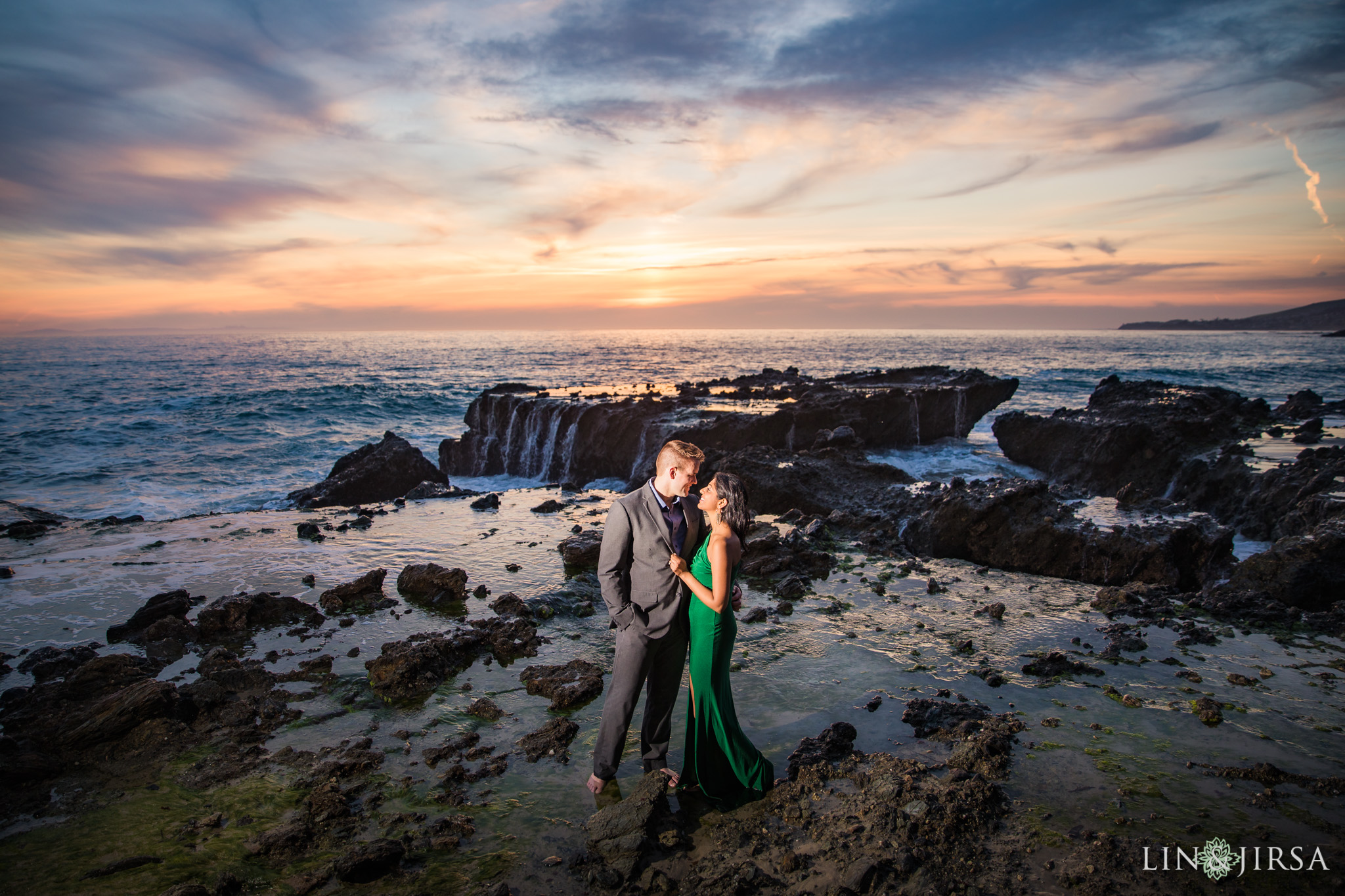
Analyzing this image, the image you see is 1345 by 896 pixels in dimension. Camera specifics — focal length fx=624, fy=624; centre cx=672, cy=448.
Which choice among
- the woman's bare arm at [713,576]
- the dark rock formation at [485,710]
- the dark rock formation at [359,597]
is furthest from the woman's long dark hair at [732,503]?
the dark rock formation at [359,597]

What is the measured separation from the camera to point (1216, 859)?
360 centimetres

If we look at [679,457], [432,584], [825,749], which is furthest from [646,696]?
[432,584]

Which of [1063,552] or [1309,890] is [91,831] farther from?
[1063,552]

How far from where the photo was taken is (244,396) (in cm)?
4166

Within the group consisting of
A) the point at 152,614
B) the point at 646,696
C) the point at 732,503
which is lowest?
the point at 152,614

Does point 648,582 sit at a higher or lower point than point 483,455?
higher

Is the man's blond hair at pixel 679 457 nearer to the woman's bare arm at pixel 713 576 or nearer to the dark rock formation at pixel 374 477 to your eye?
the woman's bare arm at pixel 713 576

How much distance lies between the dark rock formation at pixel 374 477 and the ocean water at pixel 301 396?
2.48 metres

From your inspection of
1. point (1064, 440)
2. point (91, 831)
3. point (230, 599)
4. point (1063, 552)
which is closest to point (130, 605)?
point (230, 599)

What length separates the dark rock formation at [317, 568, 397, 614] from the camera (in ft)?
25.6

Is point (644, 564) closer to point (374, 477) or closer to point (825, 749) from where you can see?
point (825, 749)

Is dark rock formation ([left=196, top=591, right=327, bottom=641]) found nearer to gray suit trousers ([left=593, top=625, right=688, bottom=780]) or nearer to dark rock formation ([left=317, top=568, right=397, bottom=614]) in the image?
dark rock formation ([left=317, top=568, right=397, bottom=614])

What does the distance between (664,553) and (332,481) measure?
15.0 m

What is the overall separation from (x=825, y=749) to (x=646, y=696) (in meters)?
1.55
